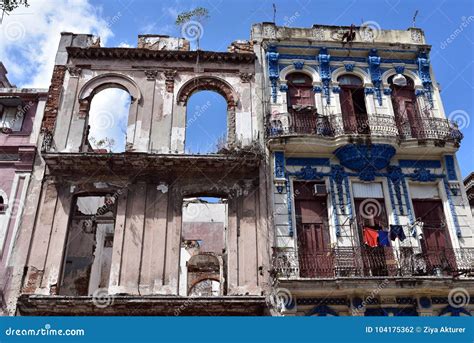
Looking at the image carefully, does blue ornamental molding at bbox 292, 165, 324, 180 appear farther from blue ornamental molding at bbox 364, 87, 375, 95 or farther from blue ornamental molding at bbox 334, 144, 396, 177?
blue ornamental molding at bbox 364, 87, 375, 95

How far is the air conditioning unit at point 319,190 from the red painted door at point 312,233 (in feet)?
0.42

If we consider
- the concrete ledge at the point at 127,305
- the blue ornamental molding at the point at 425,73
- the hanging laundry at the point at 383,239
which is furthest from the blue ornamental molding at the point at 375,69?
the concrete ledge at the point at 127,305

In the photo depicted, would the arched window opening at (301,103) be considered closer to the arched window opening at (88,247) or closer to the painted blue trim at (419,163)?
the painted blue trim at (419,163)

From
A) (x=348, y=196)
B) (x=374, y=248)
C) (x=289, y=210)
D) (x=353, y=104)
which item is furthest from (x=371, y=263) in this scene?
(x=353, y=104)

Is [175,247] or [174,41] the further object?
[174,41]

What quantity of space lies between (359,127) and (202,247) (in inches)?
419

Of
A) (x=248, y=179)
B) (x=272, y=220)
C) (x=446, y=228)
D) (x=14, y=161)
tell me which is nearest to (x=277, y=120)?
(x=248, y=179)

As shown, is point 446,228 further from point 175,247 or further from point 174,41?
point 174,41

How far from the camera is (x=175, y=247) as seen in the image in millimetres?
12195

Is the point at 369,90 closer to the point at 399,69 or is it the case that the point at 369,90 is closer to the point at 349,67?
the point at 349,67

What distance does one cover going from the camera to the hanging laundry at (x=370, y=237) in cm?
1205

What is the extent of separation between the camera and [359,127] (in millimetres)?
14125

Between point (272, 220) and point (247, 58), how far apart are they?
18.9ft

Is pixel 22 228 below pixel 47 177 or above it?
below
